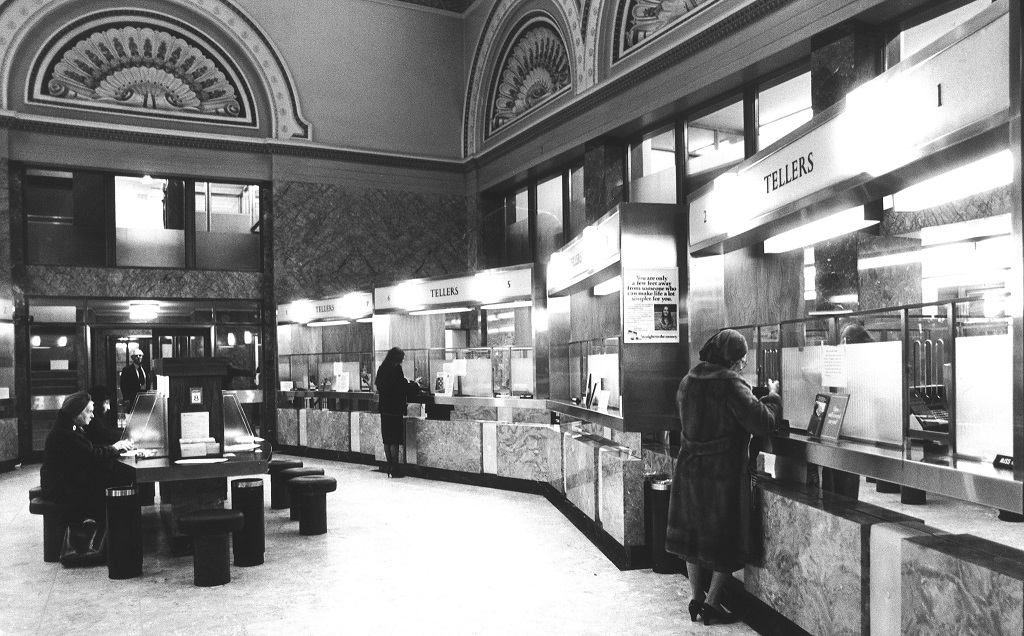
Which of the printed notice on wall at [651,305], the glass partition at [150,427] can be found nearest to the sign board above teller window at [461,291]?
the printed notice on wall at [651,305]

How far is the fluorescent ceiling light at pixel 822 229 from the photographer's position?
4695 millimetres

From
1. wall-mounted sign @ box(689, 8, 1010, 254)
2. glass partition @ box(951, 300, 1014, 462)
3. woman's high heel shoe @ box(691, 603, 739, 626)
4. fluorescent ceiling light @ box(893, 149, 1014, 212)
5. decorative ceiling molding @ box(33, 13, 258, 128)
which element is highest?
decorative ceiling molding @ box(33, 13, 258, 128)

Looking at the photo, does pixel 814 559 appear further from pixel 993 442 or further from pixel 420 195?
pixel 420 195

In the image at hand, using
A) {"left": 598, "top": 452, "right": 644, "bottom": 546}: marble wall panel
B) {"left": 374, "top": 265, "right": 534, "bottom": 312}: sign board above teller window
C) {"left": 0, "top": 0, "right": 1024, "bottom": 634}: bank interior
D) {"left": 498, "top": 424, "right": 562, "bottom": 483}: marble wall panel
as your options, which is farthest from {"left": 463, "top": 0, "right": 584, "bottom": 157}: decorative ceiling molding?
{"left": 598, "top": 452, "right": 644, "bottom": 546}: marble wall panel

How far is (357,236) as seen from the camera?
14.6 metres

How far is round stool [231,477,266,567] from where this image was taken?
625 centimetres

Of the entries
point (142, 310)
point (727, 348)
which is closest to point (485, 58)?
point (142, 310)

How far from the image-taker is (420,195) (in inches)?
595

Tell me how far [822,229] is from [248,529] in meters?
4.76

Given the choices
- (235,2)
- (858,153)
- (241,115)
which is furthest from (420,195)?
(858,153)

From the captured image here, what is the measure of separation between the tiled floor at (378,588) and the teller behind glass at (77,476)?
25 cm

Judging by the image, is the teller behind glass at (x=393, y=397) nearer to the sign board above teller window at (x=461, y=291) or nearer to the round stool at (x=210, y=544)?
the sign board above teller window at (x=461, y=291)

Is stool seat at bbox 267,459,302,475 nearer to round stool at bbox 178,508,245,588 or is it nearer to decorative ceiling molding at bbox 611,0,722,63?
round stool at bbox 178,508,245,588

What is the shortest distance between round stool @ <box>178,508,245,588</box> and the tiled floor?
107 millimetres
